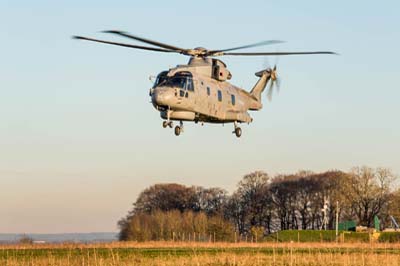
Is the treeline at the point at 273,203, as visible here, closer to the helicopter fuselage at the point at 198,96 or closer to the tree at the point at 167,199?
the tree at the point at 167,199

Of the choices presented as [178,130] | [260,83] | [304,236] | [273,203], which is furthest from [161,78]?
[273,203]

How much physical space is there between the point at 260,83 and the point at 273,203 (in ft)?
192

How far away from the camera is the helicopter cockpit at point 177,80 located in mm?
53219

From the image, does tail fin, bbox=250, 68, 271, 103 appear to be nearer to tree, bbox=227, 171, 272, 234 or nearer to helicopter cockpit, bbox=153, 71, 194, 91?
helicopter cockpit, bbox=153, 71, 194, 91

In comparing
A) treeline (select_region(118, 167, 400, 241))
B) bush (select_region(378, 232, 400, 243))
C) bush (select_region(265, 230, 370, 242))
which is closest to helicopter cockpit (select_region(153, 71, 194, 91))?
bush (select_region(265, 230, 370, 242))

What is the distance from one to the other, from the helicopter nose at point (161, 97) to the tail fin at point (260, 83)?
12934 millimetres

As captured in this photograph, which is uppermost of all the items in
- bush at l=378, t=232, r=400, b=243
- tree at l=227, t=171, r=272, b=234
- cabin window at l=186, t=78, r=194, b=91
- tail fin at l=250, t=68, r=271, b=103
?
tail fin at l=250, t=68, r=271, b=103

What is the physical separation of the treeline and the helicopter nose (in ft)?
181

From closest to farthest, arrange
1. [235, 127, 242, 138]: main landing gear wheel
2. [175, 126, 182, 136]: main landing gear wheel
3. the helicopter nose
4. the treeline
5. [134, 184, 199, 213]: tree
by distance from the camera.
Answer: the helicopter nose → [175, 126, 182, 136]: main landing gear wheel → [235, 127, 242, 138]: main landing gear wheel → the treeline → [134, 184, 199, 213]: tree

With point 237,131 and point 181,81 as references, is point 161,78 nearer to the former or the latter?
point 181,81

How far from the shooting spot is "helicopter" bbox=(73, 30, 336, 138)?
172 feet

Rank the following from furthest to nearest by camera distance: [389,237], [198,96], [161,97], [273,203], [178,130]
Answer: [273,203], [389,237], [198,96], [178,130], [161,97]

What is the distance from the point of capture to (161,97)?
51875 mm

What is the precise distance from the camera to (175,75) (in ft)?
177
